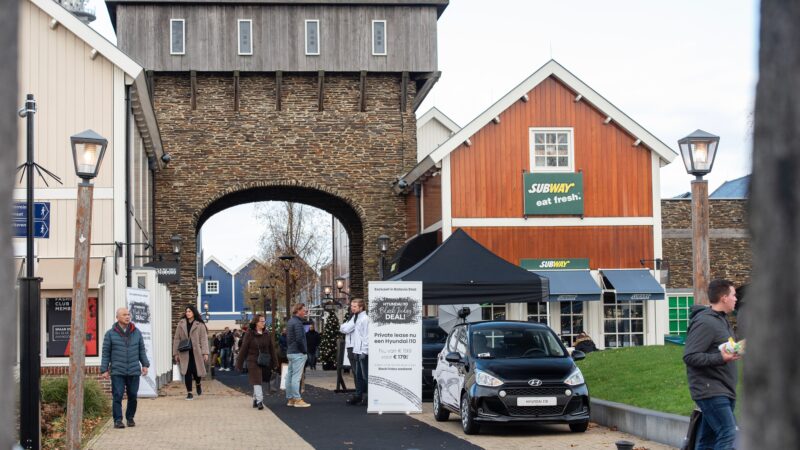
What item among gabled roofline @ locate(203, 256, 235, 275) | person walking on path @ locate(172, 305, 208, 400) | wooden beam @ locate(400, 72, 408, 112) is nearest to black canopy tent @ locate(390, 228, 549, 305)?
person walking on path @ locate(172, 305, 208, 400)

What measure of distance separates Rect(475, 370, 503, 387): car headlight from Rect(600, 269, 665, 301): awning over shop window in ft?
55.1

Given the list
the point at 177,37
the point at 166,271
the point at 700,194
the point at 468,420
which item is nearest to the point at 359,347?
the point at 468,420

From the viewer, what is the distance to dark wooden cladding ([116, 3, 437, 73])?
36344 millimetres

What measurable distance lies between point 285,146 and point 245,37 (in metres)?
3.56

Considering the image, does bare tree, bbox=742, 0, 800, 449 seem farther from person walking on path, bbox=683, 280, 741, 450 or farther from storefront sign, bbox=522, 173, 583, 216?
storefront sign, bbox=522, 173, 583, 216

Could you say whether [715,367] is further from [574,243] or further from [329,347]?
[329,347]

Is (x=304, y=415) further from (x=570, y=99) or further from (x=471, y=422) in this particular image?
(x=570, y=99)

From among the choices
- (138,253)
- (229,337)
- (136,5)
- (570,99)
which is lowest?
(229,337)

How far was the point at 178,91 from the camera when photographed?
1447 inches

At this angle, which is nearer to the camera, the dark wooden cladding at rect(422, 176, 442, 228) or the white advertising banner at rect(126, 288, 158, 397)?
the white advertising banner at rect(126, 288, 158, 397)

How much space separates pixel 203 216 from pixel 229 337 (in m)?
13.7

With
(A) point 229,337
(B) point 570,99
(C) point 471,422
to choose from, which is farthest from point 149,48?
(C) point 471,422

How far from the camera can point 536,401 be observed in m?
15.9

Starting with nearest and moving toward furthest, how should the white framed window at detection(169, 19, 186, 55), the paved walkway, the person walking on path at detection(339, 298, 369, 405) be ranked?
the paved walkway, the person walking on path at detection(339, 298, 369, 405), the white framed window at detection(169, 19, 186, 55)
